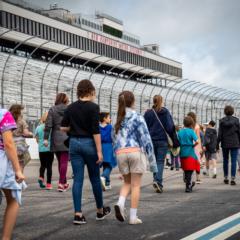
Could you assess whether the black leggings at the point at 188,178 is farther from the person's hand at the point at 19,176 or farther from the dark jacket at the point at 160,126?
the person's hand at the point at 19,176

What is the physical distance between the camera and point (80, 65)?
207ft

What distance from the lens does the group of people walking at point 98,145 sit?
525 centimetres

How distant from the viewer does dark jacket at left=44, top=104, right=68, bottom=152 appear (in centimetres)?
1058

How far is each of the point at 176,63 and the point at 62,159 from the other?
99.5 metres

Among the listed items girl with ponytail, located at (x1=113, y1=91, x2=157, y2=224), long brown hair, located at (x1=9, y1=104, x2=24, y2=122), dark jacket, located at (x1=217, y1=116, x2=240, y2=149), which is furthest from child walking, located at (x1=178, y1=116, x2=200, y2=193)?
girl with ponytail, located at (x1=113, y1=91, x2=157, y2=224)

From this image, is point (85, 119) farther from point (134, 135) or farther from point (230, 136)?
point (230, 136)

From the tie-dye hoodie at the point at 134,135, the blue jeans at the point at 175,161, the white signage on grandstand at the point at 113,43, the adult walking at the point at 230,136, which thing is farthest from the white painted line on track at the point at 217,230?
the white signage on grandstand at the point at 113,43

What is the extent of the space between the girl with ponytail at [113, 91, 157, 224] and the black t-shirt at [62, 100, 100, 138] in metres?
0.36

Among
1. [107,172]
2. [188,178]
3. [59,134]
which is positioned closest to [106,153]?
[107,172]

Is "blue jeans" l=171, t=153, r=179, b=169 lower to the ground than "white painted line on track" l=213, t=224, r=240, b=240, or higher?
higher

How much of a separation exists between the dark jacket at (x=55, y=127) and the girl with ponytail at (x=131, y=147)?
11.7 ft

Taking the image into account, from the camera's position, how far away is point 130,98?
713 cm

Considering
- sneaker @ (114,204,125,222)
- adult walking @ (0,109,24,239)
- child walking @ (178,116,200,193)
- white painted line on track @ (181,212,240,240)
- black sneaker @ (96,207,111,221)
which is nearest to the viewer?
adult walking @ (0,109,24,239)

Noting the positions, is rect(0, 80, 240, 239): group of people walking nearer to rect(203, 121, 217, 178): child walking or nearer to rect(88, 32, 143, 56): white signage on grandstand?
rect(203, 121, 217, 178): child walking
